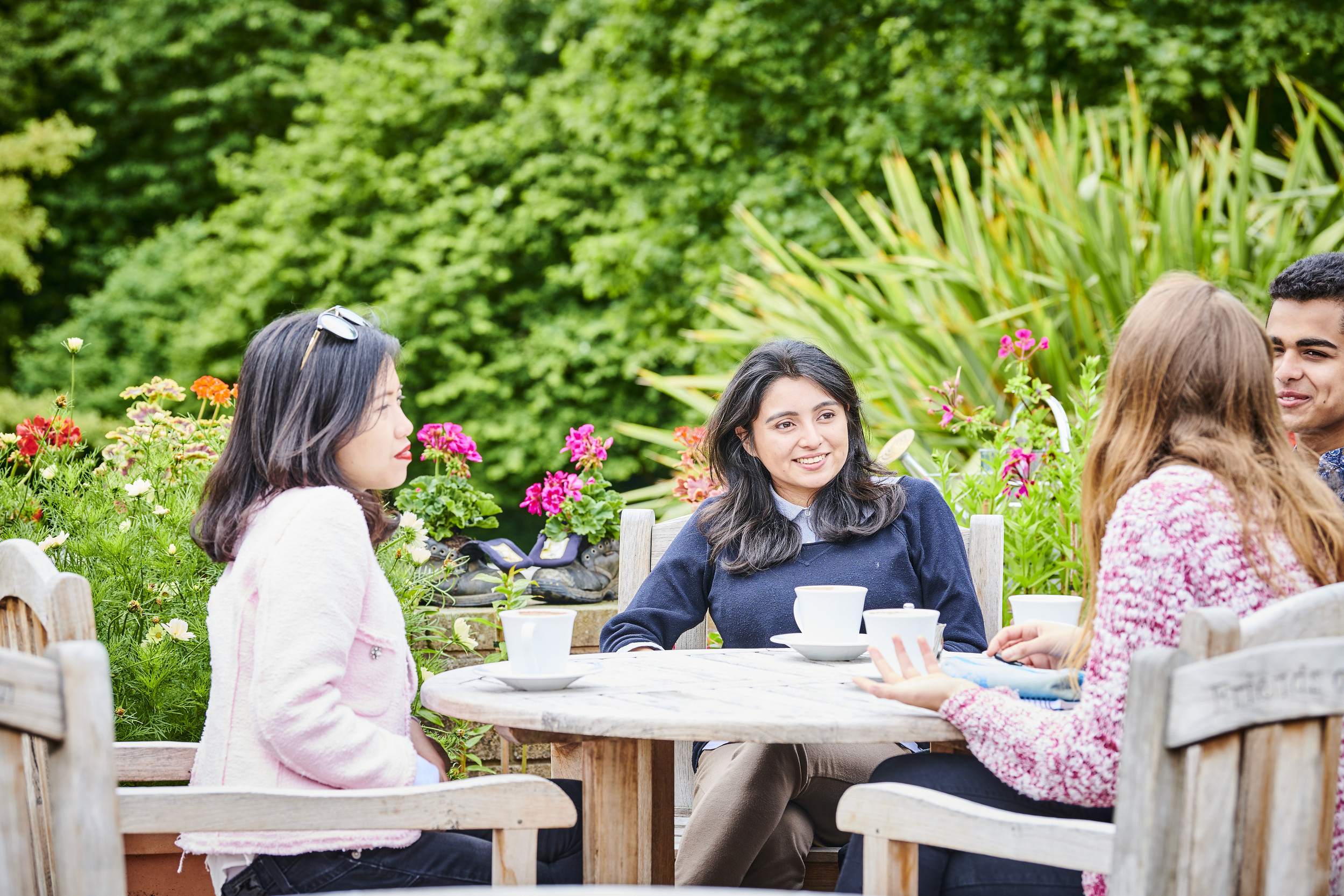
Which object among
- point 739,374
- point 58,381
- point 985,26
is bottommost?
point 739,374

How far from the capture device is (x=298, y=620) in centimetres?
148

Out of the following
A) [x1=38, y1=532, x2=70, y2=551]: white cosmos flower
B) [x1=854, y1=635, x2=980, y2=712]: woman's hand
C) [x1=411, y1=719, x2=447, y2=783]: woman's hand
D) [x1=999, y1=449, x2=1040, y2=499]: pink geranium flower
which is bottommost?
[x1=411, y1=719, x2=447, y2=783]: woman's hand

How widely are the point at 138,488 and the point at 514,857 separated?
1.41 meters

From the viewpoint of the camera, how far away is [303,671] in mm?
1466

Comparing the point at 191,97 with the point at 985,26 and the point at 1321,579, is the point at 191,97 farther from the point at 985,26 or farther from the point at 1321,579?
the point at 1321,579

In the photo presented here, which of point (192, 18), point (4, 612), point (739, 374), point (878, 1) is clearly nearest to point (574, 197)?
point (878, 1)

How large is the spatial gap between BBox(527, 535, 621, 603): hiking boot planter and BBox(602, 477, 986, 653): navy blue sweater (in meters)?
0.68

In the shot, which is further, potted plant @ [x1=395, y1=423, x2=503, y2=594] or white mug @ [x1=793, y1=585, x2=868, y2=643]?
potted plant @ [x1=395, y1=423, x2=503, y2=594]

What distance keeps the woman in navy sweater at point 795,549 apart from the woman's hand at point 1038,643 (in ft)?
1.09

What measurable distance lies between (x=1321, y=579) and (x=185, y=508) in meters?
2.13

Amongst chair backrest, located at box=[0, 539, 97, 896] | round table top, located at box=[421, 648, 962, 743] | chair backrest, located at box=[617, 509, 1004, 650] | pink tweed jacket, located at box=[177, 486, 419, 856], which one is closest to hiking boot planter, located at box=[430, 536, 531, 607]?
chair backrest, located at box=[617, 509, 1004, 650]

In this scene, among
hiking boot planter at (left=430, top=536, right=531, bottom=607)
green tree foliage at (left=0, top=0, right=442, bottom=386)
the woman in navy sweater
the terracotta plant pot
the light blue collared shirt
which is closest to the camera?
the terracotta plant pot

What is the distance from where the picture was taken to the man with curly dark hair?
2.27m

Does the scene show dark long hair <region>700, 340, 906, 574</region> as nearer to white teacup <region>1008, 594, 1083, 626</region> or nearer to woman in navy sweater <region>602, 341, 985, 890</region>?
woman in navy sweater <region>602, 341, 985, 890</region>
